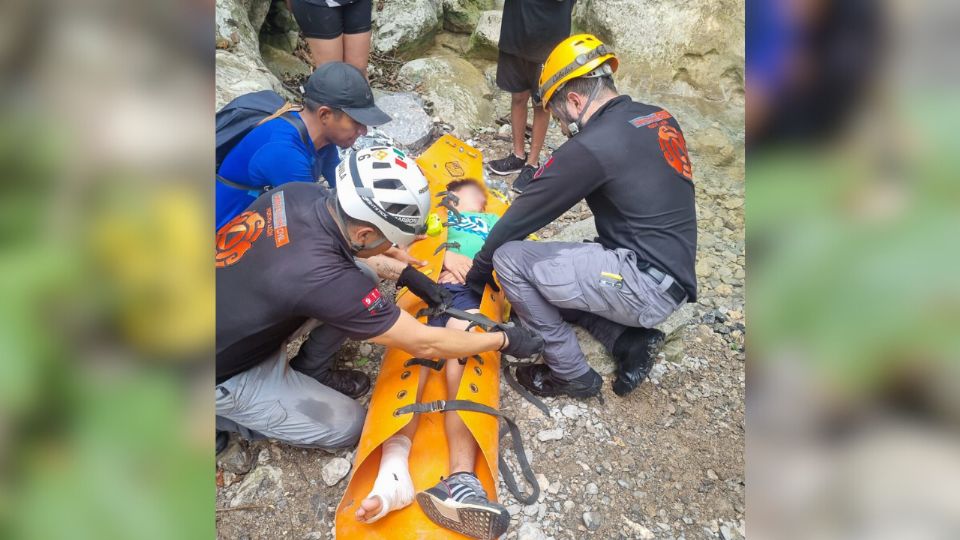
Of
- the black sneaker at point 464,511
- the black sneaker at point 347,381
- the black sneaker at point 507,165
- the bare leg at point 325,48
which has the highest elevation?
the bare leg at point 325,48

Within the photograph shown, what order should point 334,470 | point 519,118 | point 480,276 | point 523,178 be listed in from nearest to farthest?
1. point 334,470
2. point 480,276
3. point 523,178
4. point 519,118

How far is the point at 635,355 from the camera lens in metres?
3.15

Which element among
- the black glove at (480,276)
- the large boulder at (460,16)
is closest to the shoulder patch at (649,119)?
the black glove at (480,276)

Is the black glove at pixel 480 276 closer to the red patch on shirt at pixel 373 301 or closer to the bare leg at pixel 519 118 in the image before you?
the red patch on shirt at pixel 373 301

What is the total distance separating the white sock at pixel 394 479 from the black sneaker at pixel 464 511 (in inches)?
3.6

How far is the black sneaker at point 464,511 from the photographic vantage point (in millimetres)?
2238

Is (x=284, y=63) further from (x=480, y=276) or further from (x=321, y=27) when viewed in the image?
(x=480, y=276)

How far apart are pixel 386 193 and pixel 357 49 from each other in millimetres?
2734

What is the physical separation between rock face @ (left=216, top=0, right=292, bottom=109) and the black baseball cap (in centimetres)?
180

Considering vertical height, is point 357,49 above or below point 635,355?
above

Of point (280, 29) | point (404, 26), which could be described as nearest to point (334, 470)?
point (280, 29)
